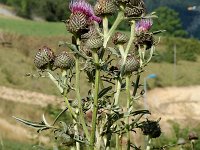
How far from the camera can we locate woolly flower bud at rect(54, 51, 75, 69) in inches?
119

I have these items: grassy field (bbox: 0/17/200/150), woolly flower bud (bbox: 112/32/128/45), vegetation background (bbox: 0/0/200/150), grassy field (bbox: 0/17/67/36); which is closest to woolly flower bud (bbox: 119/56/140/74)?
woolly flower bud (bbox: 112/32/128/45)

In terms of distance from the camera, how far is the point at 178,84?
51000mm

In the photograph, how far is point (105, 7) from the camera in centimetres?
293

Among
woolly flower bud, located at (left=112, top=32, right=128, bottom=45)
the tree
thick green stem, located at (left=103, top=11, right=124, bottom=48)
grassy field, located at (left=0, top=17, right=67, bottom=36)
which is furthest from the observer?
the tree

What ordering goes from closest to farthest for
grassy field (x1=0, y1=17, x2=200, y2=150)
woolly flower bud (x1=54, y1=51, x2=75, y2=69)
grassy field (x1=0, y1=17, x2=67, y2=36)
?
woolly flower bud (x1=54, y1=51, x2=75, y2=69), grassy field (x1=0, y1=17, x2=200, y2=150), grassy field (x1=0, y1=17, x2=67, y2=36)

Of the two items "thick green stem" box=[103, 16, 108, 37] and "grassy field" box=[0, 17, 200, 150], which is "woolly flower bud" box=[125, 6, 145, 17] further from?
"grassy field" box=[0, 17, 200, 150]

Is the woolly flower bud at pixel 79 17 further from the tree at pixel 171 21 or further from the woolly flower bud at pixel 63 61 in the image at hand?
the tree at pixel 171 21

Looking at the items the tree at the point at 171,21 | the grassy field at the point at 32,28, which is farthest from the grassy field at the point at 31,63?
the tree at the point at 171,21

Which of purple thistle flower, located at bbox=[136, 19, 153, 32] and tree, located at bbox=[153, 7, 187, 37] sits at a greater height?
purple thistle flower, located at bbox=[136, 19, 153, 32]

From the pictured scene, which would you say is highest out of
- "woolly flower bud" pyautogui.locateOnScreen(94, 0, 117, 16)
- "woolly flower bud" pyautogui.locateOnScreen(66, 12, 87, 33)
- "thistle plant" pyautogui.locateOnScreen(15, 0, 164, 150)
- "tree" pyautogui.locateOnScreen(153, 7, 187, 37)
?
"woolly flower bud" pyautogui.locateOnScreen(94, 0, 117, 16)

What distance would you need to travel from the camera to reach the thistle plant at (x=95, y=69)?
2.82 metres

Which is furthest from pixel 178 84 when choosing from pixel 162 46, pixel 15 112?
pixel 15 112

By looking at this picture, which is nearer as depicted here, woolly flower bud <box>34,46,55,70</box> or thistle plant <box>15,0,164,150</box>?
thistle plant <box>15,0,164,150</box>

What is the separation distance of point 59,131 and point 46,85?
1520 inches
